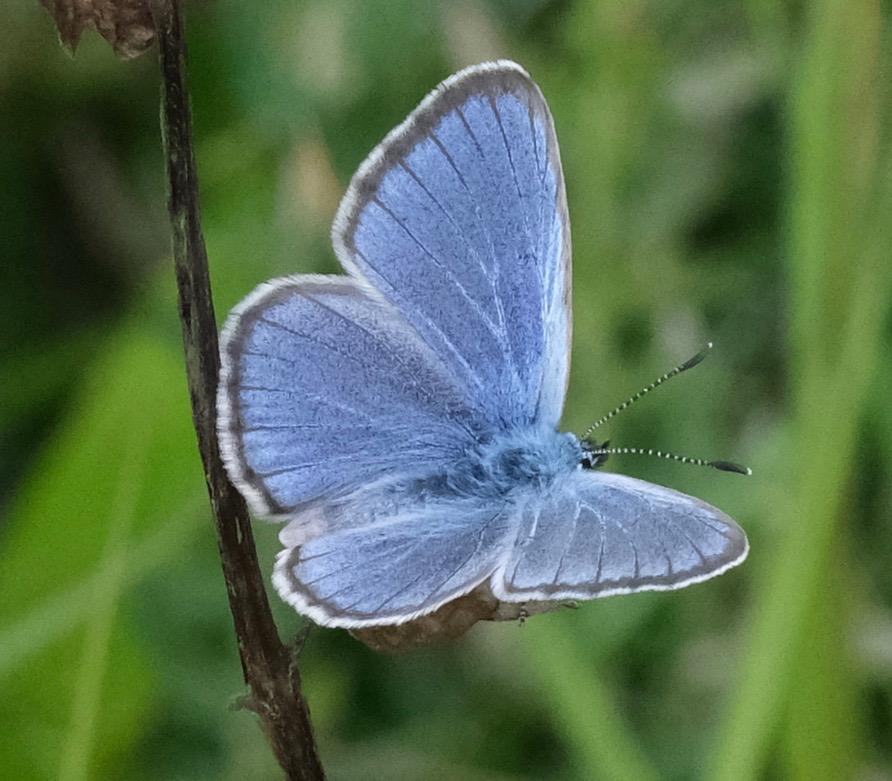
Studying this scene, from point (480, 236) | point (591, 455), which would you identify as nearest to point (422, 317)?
point (480, 236)

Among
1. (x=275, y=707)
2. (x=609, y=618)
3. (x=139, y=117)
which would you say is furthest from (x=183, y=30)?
(x=139, y=117)

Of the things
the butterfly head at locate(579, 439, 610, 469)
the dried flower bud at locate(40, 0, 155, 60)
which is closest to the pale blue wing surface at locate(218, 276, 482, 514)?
the butterfly head at locate(579, 439, 610, 469)

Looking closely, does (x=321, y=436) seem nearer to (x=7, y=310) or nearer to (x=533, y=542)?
(x=533, y=542)

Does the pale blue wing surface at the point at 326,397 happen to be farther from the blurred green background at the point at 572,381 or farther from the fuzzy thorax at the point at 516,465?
the blurred green background at the point at 572,381

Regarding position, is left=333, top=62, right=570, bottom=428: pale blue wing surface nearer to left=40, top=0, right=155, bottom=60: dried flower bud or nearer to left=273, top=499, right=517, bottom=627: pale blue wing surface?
left=273, top=499, right=517, bottom=627: pale blue wing surface

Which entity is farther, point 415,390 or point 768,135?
point 768,135

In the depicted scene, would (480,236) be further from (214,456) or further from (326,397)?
(214,456)

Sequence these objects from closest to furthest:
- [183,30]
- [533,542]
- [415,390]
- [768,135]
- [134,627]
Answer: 1. [183,30]
2. [533,542]
3. [415,390]
4. [134,627]
5. [768,135]
